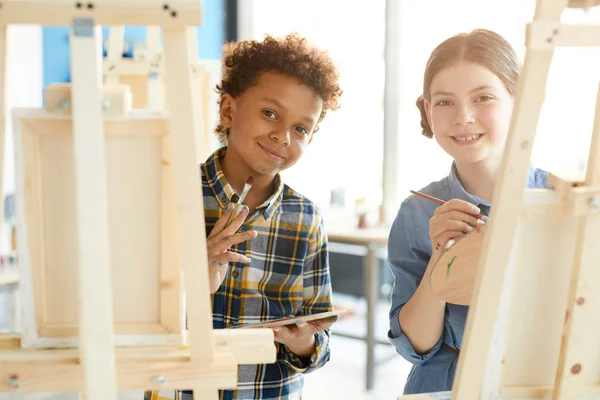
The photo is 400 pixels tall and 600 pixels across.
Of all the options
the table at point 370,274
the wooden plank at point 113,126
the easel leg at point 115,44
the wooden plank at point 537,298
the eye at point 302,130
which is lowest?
the table at point 370,274

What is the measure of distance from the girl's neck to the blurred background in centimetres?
234

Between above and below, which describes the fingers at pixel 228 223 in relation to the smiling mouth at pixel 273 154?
below

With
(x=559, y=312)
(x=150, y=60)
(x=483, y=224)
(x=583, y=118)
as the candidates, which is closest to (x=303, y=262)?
(x=483, y=224)

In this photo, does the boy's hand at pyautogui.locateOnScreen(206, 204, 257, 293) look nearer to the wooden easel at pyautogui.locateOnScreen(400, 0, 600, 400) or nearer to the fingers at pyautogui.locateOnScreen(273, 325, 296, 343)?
the fingers at pyautogui.locateOnScreen(273, 325, 296, 343)

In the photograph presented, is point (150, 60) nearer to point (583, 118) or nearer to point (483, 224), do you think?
point (483, 224)

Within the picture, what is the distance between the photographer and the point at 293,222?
1.59 meters

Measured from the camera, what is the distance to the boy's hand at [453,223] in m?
1.19

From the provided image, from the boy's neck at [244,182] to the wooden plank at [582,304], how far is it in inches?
30.1

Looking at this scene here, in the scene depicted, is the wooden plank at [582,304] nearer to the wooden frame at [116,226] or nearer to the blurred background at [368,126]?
the wooden frame at [116,226]

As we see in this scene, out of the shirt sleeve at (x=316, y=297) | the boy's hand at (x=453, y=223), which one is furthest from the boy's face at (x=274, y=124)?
the boy's hand at (x=453, y=223)

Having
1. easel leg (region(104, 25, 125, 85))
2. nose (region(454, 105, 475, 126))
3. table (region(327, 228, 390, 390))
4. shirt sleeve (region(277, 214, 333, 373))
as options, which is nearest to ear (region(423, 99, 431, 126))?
nose (region(454, 105, 475, 126))

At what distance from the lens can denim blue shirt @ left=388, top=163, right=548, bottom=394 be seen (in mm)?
1413

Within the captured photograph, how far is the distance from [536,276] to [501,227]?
4.6 inches

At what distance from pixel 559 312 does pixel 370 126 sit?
4.06m
